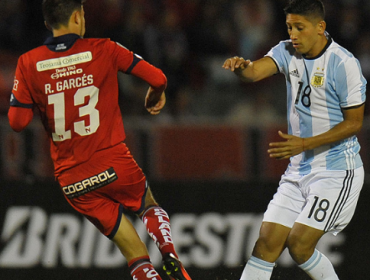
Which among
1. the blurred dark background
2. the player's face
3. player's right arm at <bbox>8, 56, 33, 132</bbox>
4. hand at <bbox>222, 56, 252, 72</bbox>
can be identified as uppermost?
the player's face

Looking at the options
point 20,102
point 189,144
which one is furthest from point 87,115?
point 189,144

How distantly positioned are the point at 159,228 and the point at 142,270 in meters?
0.31

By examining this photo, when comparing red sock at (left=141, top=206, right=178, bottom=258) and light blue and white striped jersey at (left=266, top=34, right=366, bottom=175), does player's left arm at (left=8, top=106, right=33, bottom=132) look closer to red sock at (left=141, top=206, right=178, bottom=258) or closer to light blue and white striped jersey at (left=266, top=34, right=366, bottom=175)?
red sock at (left=141, top=206, right=178, bottom=258)

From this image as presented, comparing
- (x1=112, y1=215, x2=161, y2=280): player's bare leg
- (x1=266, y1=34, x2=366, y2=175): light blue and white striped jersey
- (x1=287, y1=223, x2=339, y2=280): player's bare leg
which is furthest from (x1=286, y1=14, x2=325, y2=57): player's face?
(x1=112, y1=215, x2=161, y2=280): player's bare leg

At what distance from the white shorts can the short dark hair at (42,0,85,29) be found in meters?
1.94

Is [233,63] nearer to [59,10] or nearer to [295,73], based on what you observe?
[295,73]

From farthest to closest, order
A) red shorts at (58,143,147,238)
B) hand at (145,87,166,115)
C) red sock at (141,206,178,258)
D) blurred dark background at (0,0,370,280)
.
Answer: blurred dark background at (0,0,370,280) → hand at (145,87,166,115) → red sock at (141,206,178,258) → red shorts at (58,143,147,238)

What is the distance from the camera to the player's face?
4422 mm

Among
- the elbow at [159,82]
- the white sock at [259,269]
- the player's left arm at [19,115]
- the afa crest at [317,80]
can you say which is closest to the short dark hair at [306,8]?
the afa crest at [317,80]

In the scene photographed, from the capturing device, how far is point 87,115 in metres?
4.08

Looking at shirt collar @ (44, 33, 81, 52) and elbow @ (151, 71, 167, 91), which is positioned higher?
shirt collar @ (44, 33, 81, 52)

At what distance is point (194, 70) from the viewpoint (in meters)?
9.73

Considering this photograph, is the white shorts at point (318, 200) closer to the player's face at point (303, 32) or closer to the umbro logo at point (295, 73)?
the umbro logo at point (295, 73)

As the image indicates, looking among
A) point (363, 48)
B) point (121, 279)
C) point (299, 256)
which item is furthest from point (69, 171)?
point (363, 48)
